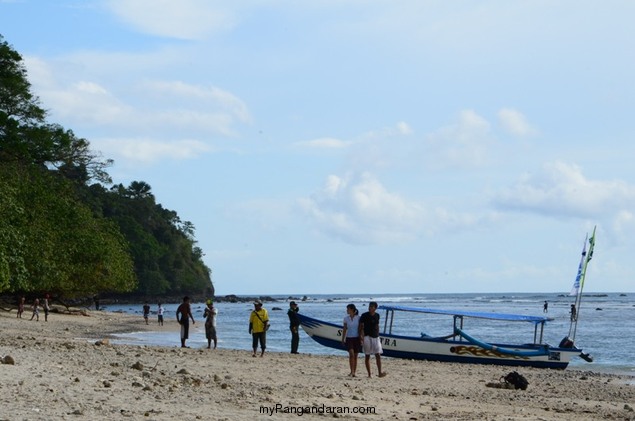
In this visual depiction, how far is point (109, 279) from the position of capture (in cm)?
6562

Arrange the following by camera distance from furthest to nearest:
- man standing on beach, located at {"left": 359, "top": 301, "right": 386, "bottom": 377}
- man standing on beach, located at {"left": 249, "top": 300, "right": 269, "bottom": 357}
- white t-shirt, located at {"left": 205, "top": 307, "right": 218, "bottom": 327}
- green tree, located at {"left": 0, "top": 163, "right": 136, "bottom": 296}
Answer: green tree, located at {"left": 0, "top": 163, "right": 136, "bottom": 296}, white t-shirt, located at {"left": 205, "top": 307, "right": 218, "bottom": 327}, man standing on beach, located at {"left": 249, "top": 300, "right": 269, "bottom": 357}, man standing on beach, located at {"left": 359, "top": 301, "right": 386, "bottom": 377}

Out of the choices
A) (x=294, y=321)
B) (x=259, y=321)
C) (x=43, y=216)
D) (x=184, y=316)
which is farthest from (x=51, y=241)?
(x=259, y=321)

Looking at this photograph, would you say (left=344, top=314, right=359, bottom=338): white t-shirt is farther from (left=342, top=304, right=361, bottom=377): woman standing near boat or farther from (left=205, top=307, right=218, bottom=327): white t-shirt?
(left=205, top=307, right=218, bottom=327): white t-shirt

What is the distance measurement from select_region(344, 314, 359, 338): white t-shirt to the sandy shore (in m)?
0.95

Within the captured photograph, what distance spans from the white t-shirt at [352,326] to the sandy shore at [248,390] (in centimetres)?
95

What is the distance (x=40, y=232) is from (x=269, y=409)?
3962 centimetres

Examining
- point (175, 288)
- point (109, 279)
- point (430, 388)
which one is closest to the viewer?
point (430, 388)

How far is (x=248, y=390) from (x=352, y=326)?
183 inches

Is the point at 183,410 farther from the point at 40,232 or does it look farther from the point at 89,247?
the point at 89,247

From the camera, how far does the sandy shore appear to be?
12352 millimetres

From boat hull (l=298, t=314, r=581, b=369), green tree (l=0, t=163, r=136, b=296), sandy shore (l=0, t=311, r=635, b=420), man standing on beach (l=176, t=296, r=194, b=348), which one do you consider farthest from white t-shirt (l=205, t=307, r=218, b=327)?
green tree (l=0, t=163, r=136, b=296)

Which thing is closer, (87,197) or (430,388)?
(430,388)

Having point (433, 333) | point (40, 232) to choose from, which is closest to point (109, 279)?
point (40, 232)

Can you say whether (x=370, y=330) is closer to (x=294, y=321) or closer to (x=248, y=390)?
(x=248, y=390)
